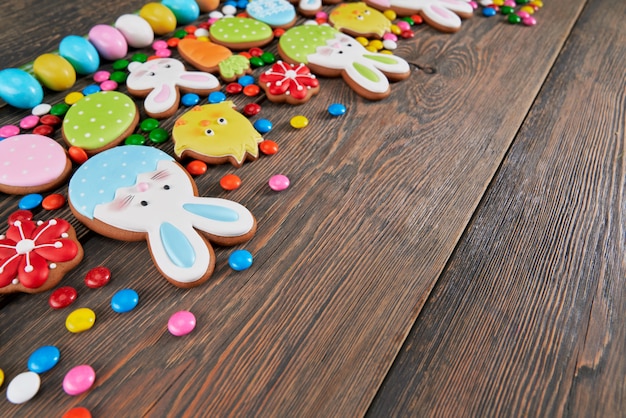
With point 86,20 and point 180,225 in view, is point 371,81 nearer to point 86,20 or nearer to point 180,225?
point 180,225

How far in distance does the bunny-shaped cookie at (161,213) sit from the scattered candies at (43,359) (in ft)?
0.50

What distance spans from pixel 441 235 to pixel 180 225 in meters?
0.39

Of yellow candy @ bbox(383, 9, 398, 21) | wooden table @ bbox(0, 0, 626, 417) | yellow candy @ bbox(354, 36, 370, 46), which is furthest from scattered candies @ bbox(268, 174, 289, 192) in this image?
yellow candy @ bbox(383, 9, 398, 21)

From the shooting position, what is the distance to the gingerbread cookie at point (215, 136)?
776 millimetres

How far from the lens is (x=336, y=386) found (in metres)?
0.55

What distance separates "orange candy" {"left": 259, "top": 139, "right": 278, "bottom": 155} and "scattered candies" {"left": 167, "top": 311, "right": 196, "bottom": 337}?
12.9 inches

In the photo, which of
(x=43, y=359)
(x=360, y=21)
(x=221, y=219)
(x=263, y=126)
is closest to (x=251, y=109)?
(x=263, y=126)

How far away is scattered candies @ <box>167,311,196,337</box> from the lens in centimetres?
58

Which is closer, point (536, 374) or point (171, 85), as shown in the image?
point (536, 374)

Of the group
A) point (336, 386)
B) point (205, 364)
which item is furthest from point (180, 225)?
point (336, 386)

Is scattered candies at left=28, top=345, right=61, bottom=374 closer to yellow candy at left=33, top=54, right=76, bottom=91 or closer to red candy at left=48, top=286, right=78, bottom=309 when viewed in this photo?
red candy at left=48, top=286, right=78, bottom=309

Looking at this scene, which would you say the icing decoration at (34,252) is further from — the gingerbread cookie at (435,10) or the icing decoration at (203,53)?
the gingerbread cookie at (435,10)

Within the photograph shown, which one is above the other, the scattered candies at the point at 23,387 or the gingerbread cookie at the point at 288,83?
the gingerbread cookie at the point at 288,83

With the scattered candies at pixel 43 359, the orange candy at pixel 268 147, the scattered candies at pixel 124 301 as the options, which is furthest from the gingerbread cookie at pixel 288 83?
the scattered candies at pixel 43 359
